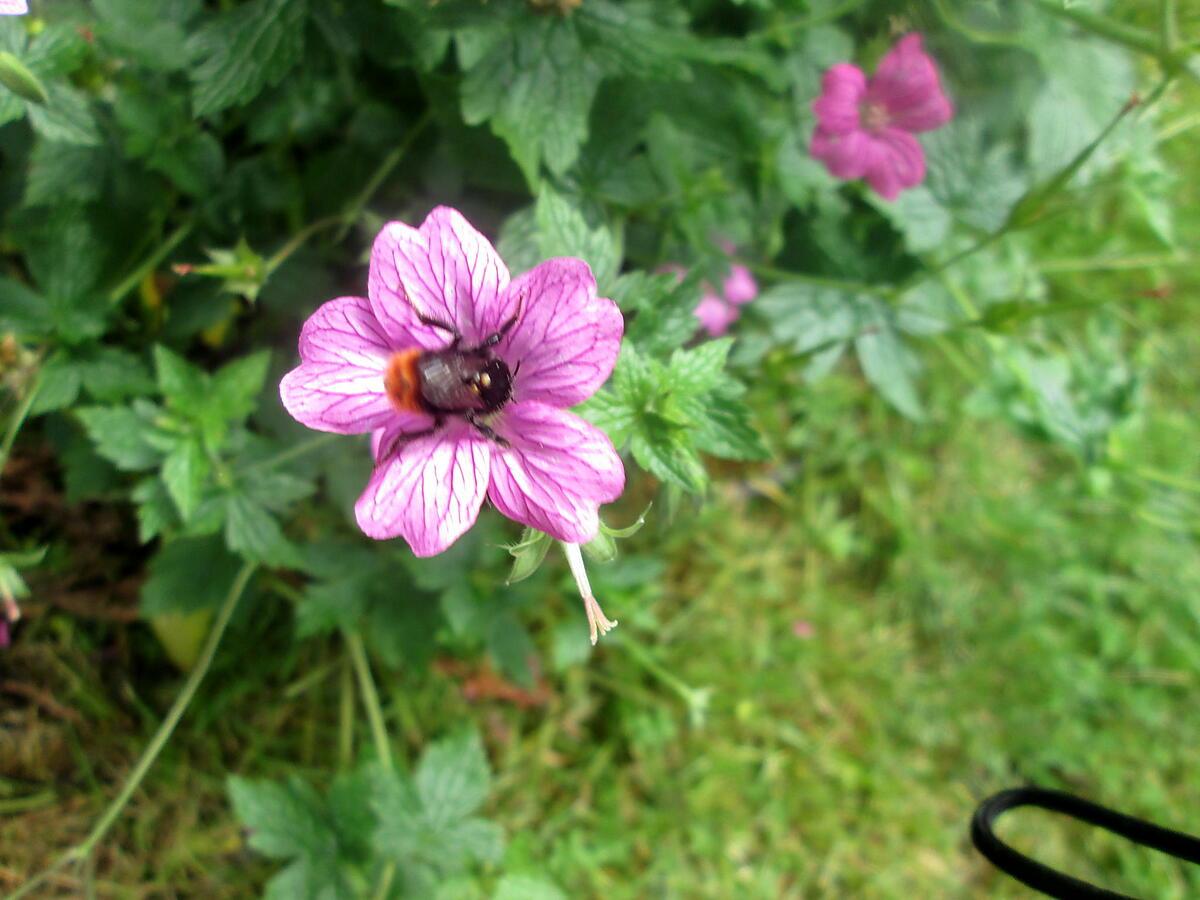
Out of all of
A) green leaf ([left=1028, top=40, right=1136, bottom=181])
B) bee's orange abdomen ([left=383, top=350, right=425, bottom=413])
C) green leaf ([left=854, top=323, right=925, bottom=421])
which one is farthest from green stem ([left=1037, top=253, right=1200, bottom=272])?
bee's orange abdomen ([left=383, top=350, right=425, bottom=413])

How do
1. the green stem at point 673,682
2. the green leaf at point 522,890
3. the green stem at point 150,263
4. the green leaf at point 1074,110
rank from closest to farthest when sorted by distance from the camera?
1. the green stem at point 150,263
2. the green leaf at point 522,890
3. the green stem at point 673,682
4. the green leaf at point 1074,110

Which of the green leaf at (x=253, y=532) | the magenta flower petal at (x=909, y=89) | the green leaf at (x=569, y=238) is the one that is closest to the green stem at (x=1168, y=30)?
the magenta flower petal at (x=909, y=89)

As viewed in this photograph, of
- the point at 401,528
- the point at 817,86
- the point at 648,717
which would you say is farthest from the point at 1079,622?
the point at 401,528

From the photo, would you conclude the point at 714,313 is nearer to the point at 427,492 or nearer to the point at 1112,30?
the point at 1112,30

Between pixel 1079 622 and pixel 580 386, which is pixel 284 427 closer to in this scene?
pixel 580 386

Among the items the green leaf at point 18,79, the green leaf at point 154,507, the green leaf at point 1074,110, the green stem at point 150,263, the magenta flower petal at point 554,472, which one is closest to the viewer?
the magenta flower petal at point 554,472

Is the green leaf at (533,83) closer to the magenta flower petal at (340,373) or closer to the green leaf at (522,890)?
the magenta flower petal at (340,373)

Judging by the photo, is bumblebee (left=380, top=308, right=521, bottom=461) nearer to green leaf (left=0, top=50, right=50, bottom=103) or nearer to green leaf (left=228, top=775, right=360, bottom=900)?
green leaf (left=0, top=50, right=50, bottom=103)
